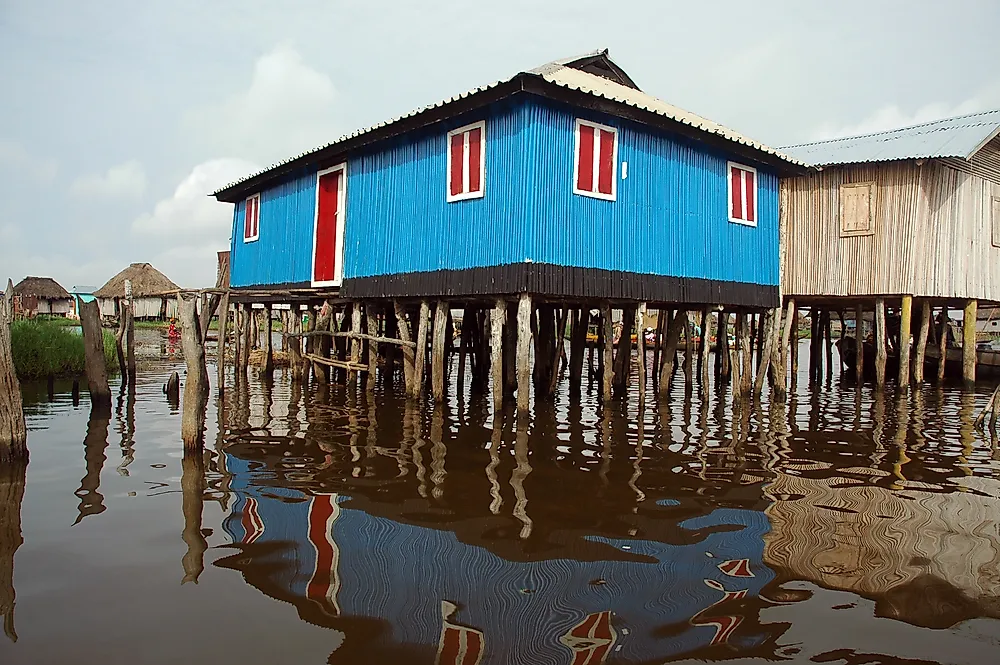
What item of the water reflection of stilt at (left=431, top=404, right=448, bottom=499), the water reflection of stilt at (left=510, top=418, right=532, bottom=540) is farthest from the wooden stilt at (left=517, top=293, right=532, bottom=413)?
the water reflection of stilt at (left=431, top=404, right=448, bottom=499)

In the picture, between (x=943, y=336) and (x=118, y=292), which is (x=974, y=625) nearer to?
(x=943, y=336)

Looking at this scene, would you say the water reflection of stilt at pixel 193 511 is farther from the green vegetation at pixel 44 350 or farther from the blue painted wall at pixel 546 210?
the green vegetation at pixel 44 350

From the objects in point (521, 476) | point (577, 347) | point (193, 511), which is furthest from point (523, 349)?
point (577, 347)

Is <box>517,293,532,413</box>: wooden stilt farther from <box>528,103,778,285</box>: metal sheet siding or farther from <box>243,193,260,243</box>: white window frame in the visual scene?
<box>243,193,260,243</box>: white window frame

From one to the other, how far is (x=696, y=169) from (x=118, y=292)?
134 ft

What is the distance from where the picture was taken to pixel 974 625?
Answer: 451 cm

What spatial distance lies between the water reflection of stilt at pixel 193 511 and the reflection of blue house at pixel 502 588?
0.25 m

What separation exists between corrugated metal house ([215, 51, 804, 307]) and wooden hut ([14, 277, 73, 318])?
35508mm

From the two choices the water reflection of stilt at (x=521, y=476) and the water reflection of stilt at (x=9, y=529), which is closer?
the water reflection of stilt at (x=9, y=529)

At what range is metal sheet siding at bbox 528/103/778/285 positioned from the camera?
1263cm

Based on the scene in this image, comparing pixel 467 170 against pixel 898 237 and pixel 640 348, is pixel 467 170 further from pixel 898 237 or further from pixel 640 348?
pixel 898 237

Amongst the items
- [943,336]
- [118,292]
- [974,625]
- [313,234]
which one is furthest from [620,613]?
[118,292]

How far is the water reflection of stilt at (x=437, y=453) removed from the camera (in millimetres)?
7691

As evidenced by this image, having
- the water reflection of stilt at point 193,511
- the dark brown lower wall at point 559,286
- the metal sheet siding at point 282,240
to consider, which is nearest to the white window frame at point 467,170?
the dark brown lower wall at point 559,286
